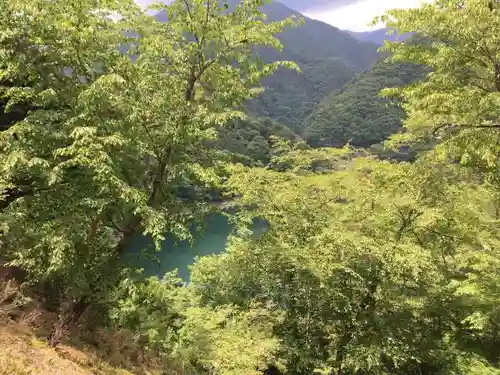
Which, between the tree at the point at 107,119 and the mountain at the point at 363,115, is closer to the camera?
the tree at the point at 107,119

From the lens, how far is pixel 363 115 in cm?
13625

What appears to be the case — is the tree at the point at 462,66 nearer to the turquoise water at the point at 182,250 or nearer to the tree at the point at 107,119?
the tree at the point at 107,119

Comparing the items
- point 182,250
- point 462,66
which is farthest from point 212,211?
Result: point 182,250

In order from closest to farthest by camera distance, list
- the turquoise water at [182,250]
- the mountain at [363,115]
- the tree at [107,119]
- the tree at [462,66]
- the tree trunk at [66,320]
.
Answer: the tree at [107,119] < the tree at [462,66] < the tree trunk at [66,320] < the turquoise water at [182,250] < the mountain at [363,115]

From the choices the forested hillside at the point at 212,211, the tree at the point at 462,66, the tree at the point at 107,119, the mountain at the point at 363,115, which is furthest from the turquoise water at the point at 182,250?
the mountain at the point at 363,115

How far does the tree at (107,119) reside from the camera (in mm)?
9141

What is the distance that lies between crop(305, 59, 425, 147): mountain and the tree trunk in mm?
112612

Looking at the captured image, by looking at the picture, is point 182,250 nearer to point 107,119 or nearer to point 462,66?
point 107,119

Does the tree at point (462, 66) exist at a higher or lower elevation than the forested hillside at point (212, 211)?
higher

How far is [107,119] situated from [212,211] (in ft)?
12.1

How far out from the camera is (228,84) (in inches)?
445

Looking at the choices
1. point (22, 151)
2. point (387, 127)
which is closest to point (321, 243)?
point (22, 151)

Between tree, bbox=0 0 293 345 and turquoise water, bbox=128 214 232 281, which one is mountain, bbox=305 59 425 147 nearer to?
turquoise water, bbox=128 214 232 281

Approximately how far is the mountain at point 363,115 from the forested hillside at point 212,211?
107 meters
